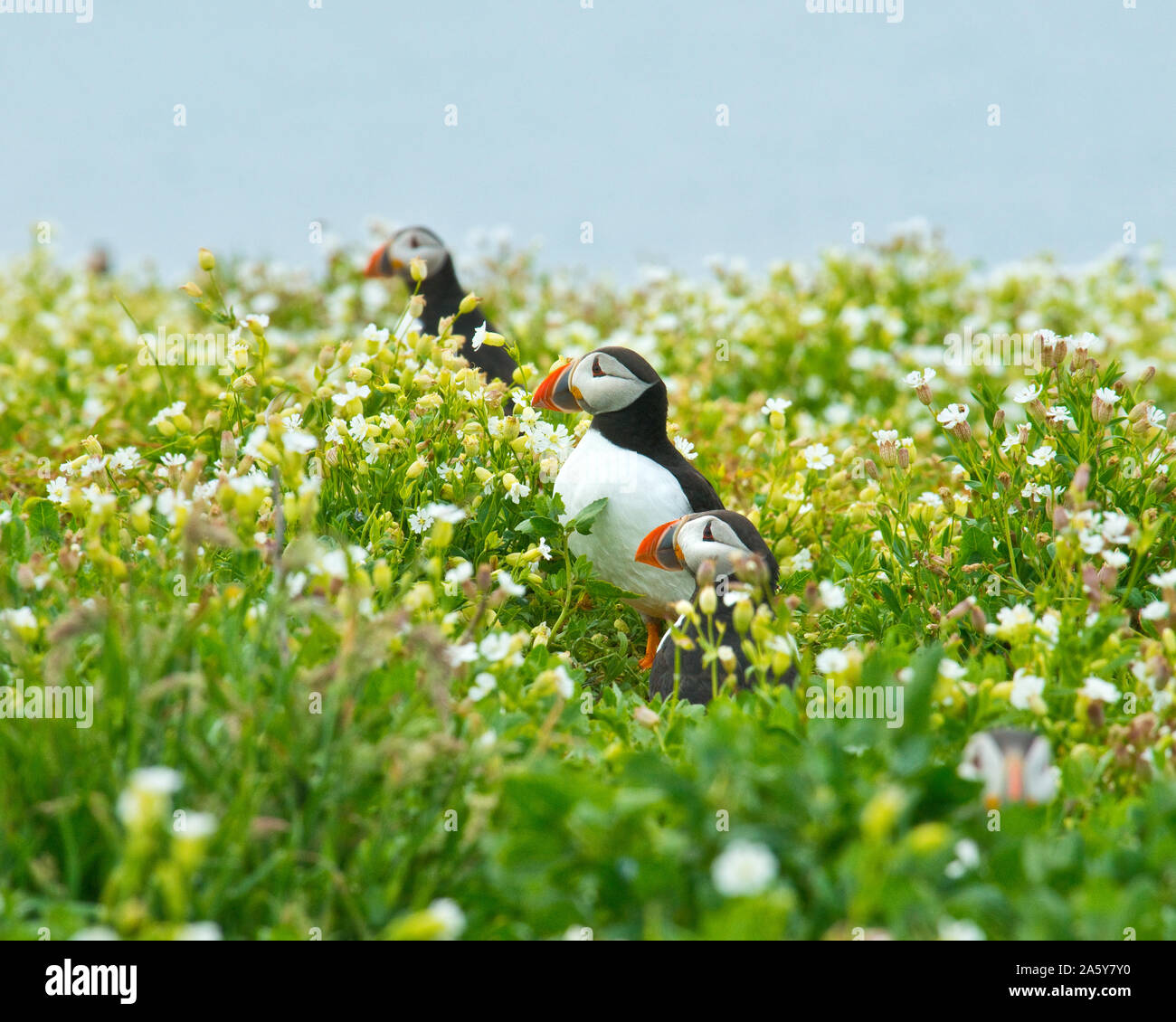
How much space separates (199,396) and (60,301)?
430 centimetres

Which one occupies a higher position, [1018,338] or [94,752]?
[1018,338]

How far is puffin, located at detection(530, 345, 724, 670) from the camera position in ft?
11.8

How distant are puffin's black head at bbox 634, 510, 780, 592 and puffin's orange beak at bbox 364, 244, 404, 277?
2.80 m

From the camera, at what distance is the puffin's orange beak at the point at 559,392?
3.75 meters

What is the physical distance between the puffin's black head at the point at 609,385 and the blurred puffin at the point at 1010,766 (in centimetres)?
172

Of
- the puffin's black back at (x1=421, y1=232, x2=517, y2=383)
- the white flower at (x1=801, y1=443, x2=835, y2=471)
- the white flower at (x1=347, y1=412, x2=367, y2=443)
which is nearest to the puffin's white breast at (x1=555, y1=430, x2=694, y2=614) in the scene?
the white flower at (x1=347, y1=412, x2=367, y2=443)

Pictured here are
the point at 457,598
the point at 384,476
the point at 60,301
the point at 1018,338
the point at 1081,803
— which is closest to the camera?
the point at 1081,803

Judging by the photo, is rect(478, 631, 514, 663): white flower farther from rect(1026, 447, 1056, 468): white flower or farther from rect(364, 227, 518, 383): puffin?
rect(364, 227, 518, 383): puffin

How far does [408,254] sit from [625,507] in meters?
2.47

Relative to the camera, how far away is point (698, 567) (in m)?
3.15

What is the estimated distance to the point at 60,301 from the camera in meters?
9.00
